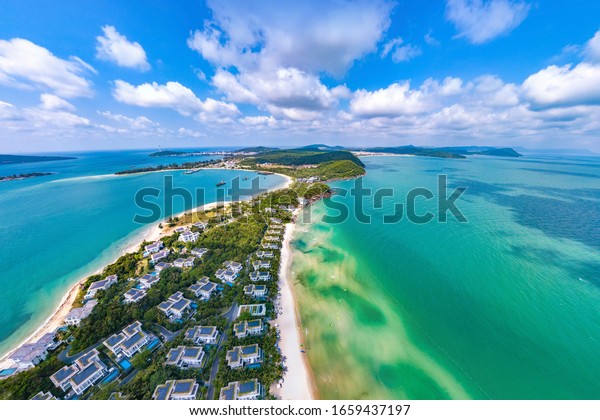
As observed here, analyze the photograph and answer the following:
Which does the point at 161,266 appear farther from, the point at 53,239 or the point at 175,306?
the point at 53,239

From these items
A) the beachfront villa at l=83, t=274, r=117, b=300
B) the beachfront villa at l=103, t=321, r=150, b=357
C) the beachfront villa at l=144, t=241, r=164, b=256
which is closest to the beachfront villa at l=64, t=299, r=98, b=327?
the beachfront villa at l=83, t=274, r=117, b=300

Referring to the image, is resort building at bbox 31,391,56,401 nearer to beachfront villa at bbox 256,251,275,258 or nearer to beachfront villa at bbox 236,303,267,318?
beachfront villa at bbox 236,303,267,318

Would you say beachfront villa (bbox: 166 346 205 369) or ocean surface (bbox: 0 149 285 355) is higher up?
ocean surface (bbox: 0 149 285 355)

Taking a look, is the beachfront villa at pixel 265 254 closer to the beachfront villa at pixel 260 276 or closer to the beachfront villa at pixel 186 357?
the beachfront villa at pixel 260 276

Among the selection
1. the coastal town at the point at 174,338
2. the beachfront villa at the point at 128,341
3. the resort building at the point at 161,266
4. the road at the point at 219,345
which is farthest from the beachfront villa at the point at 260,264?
the beachfront villa at the point at 128,341

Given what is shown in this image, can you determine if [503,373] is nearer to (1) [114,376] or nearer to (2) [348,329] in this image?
(2) [348,329]

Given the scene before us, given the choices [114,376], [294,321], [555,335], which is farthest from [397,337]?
[114,376]
